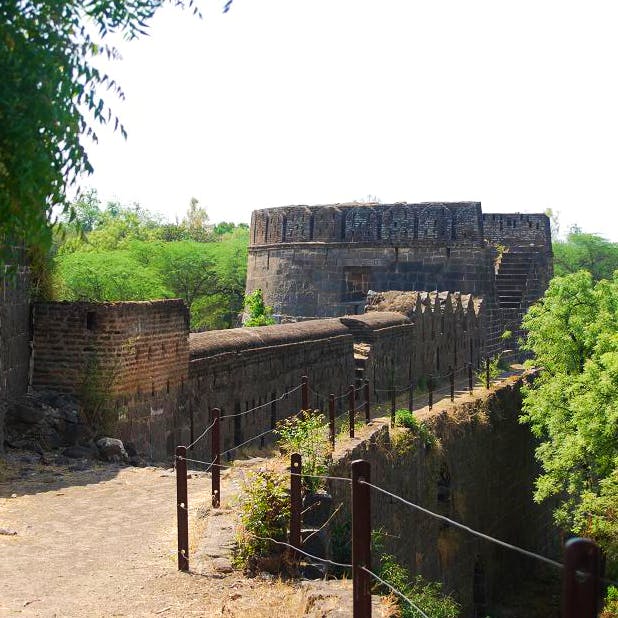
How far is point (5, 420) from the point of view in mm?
10742

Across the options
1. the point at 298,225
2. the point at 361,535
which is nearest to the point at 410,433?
the point at 361,535

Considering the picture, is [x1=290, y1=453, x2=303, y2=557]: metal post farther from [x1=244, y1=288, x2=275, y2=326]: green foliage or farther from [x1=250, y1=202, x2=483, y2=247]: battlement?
[x1=250, y1=202, x2=483, y2=247]: battlement

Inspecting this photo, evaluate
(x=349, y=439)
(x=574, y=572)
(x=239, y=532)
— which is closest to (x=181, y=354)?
(x=349, y=439)

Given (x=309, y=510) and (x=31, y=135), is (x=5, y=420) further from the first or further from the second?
(x=31, y=135)

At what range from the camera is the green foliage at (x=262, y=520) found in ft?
23.8

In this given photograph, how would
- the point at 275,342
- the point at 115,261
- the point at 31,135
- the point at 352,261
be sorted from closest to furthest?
the point at 31,135
the point at 275,342
the point at 352,261
the point at 115,261

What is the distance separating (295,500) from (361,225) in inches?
945

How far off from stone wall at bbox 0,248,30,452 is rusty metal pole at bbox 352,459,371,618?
6.27 m

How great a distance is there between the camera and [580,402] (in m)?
16.8

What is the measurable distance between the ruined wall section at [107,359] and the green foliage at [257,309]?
16.6 meters

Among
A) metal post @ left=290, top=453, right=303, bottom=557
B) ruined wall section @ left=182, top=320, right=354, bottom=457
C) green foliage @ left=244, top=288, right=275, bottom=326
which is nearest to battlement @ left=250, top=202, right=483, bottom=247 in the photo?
green foliage @ left=244, top=288, right=275, bottom=326

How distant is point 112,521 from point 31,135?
485 centimetres

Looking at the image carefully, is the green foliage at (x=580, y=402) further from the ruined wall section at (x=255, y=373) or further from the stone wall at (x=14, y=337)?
the stone wall at (x=14, y=337)

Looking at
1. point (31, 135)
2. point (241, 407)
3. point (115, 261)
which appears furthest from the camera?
point (115, 261)
